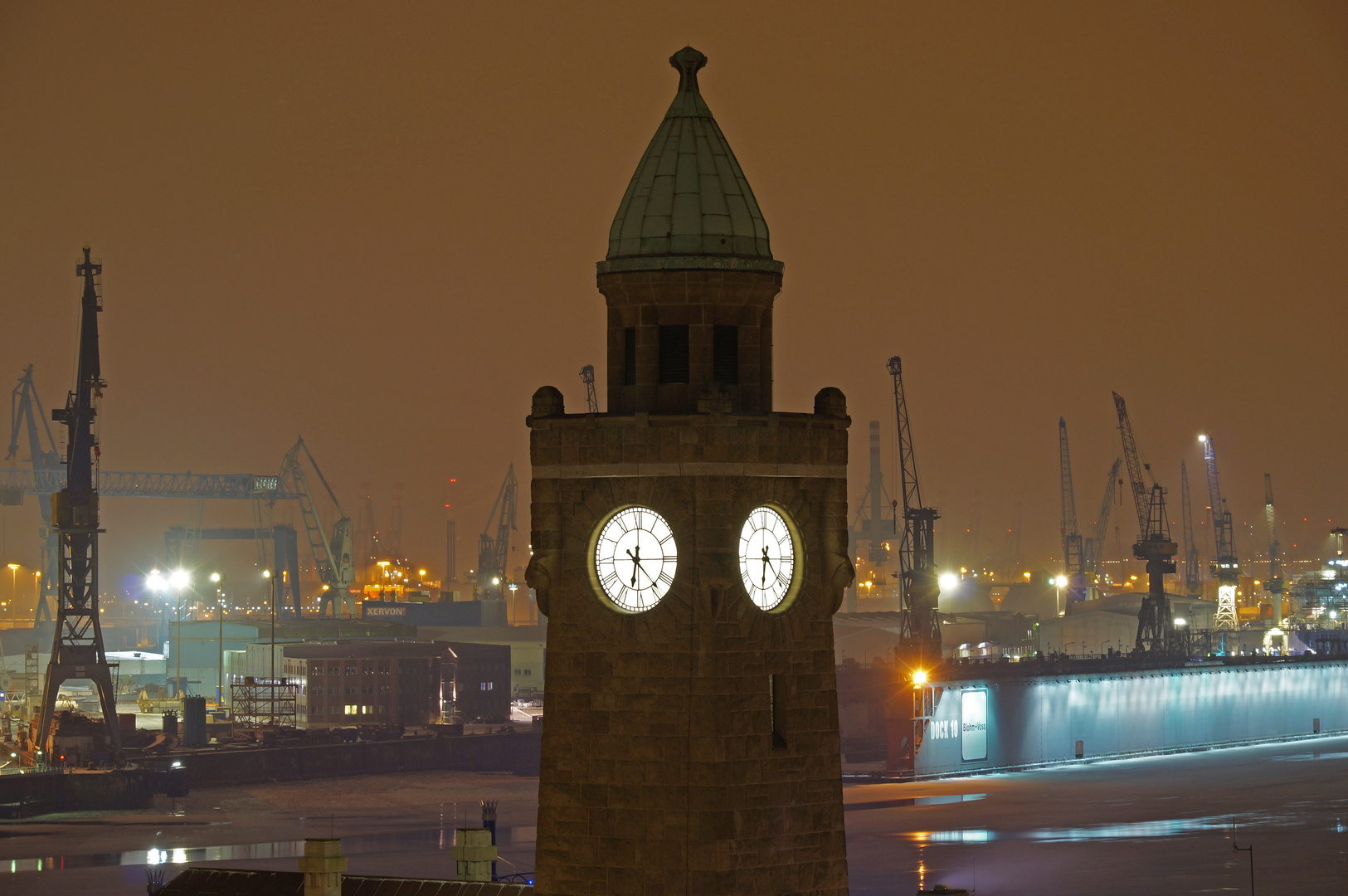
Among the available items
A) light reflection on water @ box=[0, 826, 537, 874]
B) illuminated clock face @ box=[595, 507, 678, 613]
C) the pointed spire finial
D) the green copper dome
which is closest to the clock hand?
illuminated clock face @ box=[595, 507, 678, 613]

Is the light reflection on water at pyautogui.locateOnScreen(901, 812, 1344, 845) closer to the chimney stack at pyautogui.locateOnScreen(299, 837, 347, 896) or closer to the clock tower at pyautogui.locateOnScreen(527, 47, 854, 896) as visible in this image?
the chimney stack at pyautogui.locateOnScreen(299, 837, 347, 896)

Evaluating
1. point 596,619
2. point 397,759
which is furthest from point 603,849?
point 397,759

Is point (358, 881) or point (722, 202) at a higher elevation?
point (722, 202)

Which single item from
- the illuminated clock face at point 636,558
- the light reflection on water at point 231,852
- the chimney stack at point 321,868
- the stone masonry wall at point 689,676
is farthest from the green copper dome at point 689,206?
the light reflection on water at point 231,852

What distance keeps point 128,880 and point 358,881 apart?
9018 cm

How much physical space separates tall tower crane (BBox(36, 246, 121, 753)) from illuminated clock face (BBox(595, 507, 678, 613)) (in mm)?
150945

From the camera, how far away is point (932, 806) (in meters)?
156

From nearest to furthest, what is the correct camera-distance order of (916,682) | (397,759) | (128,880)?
(128,880), (916,682), (397,759)

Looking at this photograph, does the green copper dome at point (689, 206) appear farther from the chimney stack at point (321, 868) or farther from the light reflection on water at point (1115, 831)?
the light reflection on water at point (1115, 831)

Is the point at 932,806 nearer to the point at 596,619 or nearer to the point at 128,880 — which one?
the point at 128,880

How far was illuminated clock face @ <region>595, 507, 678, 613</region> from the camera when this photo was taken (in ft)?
89.6

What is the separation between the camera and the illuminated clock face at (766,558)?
27.5 metres

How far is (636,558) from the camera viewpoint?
27469 millimetres

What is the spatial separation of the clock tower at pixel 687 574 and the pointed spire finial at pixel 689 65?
0.23 feet
